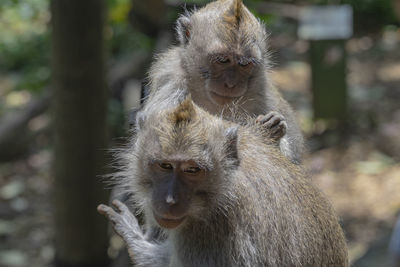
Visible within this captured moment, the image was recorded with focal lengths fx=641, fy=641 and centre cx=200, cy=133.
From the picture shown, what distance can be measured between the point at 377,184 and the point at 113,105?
181 inches

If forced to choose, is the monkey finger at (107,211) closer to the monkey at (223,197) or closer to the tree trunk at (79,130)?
the monkey at (223,197)

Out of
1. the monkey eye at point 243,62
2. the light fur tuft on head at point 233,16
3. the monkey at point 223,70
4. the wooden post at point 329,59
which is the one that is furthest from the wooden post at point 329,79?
the light fur tuft on head at point 233,16

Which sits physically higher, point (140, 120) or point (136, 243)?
point (140, 120)

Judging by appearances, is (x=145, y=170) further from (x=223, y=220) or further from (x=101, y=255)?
(x=101, y=255)

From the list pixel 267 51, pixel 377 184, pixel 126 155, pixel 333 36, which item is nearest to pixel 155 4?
pixel 333 36

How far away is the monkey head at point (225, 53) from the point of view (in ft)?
13.8

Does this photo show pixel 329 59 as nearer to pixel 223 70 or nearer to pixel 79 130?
pixel 79 130

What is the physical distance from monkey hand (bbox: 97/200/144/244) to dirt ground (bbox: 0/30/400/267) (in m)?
3.38

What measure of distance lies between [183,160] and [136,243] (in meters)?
0.95

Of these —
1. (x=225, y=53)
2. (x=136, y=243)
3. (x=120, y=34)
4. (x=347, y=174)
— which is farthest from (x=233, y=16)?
(x=120, y=34)

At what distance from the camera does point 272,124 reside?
4.06 meters

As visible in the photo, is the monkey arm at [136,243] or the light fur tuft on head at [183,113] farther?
the monkey arm at [136,243]

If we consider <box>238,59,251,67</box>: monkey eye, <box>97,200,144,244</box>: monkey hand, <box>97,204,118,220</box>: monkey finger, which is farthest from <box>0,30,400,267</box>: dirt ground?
<box>97,204,118,220</box>: monkey finger

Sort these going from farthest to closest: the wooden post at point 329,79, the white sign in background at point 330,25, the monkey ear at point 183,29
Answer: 1. the wooden post at point 329,79
2. the white sign in background at point 330,25
3. the monkey ear at point 183,29
